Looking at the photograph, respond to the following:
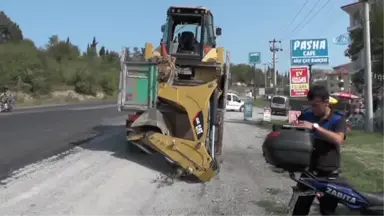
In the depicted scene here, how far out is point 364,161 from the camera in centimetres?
1312

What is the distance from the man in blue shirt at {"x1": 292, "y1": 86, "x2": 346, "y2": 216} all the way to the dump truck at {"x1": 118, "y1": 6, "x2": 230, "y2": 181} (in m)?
4.63

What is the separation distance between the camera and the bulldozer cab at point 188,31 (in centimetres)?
1318

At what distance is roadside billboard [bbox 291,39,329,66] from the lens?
2086cm

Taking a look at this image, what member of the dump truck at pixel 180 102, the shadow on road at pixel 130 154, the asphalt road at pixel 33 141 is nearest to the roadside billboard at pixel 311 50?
the shadow on road at pixel 130 154

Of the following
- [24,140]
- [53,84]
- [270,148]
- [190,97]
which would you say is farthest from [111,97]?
[270,148]

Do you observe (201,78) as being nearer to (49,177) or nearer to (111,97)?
(49,177)

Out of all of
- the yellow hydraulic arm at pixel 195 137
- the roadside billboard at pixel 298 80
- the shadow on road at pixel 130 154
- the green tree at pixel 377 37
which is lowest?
the shadow on road at pixel 130 154

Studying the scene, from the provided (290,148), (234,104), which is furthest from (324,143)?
(234,104)

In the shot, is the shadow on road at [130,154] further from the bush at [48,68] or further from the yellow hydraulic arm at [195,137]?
the bush at [48,68]

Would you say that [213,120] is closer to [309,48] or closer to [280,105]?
[309,48]

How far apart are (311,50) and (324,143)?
54.1 ft

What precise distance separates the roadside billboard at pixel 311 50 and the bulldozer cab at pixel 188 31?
7.88m

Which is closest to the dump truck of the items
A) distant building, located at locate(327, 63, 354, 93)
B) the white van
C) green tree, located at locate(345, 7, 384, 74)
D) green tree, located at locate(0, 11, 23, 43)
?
green tree, located at locate(345, 7, 384, 74)

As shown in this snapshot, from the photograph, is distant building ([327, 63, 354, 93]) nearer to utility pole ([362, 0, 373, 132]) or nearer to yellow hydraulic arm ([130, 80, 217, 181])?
utility pole ([362, 0, 373, 132])
